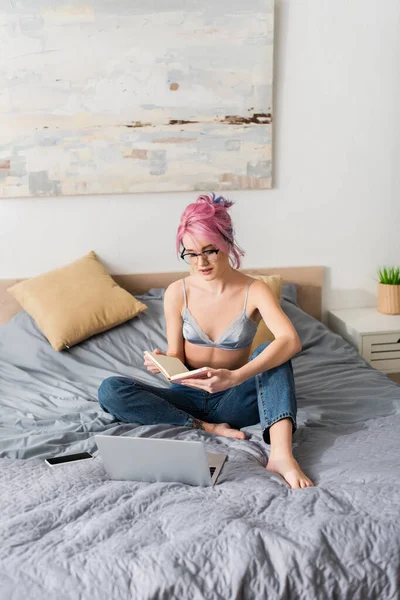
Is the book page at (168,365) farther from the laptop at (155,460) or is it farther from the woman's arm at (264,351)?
the laptop at (155,460)

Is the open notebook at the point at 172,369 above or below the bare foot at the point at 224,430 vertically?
above

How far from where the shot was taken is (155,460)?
168cm

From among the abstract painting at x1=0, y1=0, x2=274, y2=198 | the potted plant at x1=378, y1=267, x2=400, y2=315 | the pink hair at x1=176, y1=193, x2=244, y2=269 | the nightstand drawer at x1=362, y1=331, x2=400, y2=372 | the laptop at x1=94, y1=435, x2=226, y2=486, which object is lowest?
the nightstand drawer at x1=362, y1=331, x2=400, y2=372

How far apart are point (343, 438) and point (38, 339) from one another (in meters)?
1.52

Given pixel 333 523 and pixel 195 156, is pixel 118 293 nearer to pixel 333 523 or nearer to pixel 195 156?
pixel 195 156

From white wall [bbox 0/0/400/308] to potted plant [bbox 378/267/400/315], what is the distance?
0.23m

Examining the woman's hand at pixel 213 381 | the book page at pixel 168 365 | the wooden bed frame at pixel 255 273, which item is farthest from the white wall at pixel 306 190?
the woman's hand at pixel 213 381

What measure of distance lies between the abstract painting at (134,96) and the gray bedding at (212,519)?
144cm

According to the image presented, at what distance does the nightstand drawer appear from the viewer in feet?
10.1

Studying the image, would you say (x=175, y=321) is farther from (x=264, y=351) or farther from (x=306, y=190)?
(x=306, y=190)

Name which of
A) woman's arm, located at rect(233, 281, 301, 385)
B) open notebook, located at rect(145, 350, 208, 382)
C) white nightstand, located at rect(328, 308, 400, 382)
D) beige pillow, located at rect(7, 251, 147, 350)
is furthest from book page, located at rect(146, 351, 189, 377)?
white nightstand, located at rect(328, 308, 400, 382)

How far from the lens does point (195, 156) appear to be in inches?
132

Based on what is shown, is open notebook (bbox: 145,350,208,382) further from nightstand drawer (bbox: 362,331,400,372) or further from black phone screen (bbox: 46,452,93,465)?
nightstand drawer (bbox: 362,331,400,372)

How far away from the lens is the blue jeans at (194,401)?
79.7 inches
